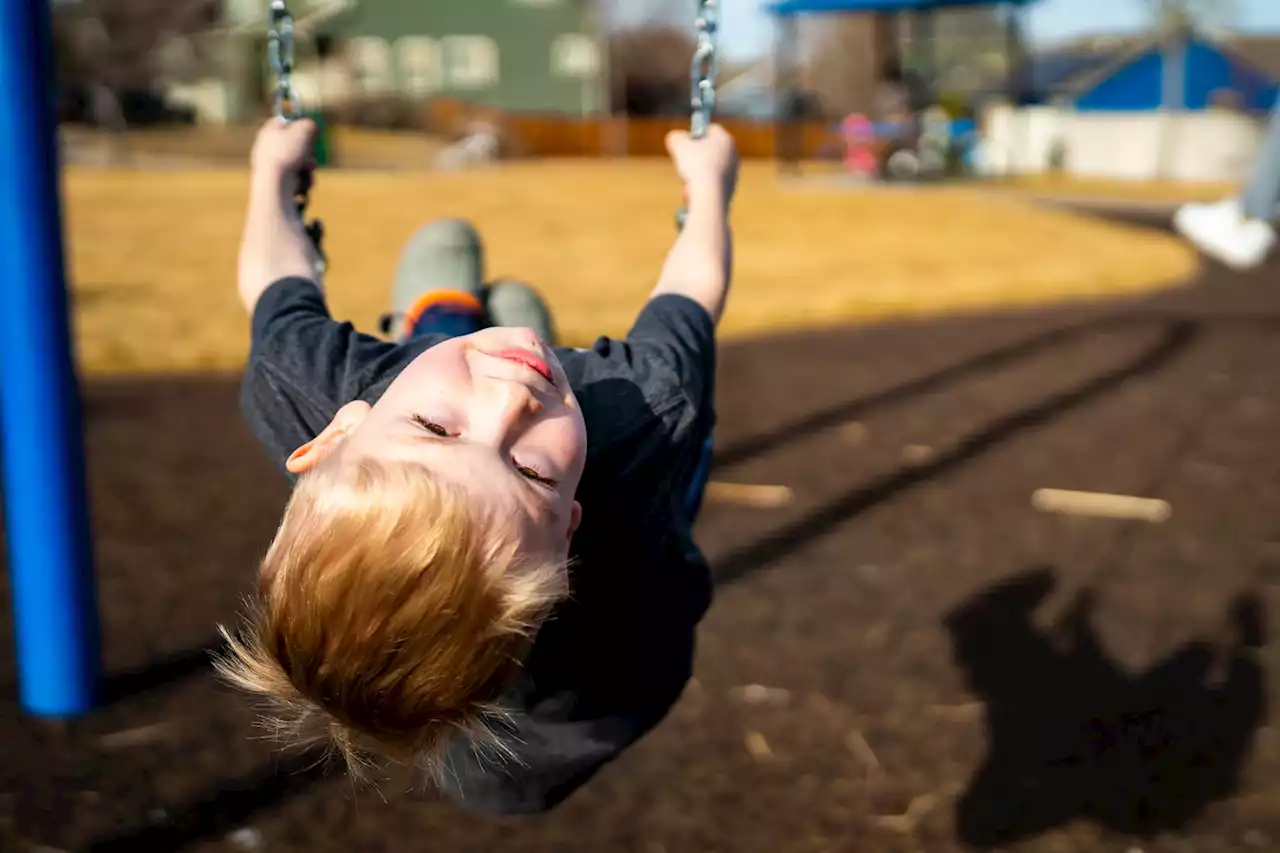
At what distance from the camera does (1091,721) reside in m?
2.82

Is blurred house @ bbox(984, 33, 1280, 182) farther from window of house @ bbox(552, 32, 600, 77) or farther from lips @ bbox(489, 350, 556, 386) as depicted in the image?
lips @ bbox(489, 350, 556, 386)

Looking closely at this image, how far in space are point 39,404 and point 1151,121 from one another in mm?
21253

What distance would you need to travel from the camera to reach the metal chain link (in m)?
1.92

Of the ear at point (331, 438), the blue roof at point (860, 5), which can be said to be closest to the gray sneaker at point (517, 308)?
the ear at point (331, 438)

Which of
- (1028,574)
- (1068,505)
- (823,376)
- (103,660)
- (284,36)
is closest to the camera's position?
(284,36)

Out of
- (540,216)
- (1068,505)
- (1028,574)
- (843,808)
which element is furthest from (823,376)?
(540,216)

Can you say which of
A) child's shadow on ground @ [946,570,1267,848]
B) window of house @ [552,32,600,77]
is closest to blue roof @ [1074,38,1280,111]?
window of house @ [552,32,600,77]

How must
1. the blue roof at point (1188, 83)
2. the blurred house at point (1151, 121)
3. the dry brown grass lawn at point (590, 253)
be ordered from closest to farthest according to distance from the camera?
the dry brown grass lawn at point (590, 253), the blurred house at point (1151, 121), the blue roof at point (1188, 83)

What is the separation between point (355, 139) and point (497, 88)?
5.88 metres

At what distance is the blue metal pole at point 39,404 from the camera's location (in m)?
2.48

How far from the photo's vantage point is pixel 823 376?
20.6 feet

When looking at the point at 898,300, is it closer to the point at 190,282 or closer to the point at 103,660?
the point at 190,282

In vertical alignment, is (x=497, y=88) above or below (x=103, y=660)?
above

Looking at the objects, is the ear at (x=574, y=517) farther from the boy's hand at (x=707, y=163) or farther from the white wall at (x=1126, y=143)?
the white wall at (x=1126, y=143)
